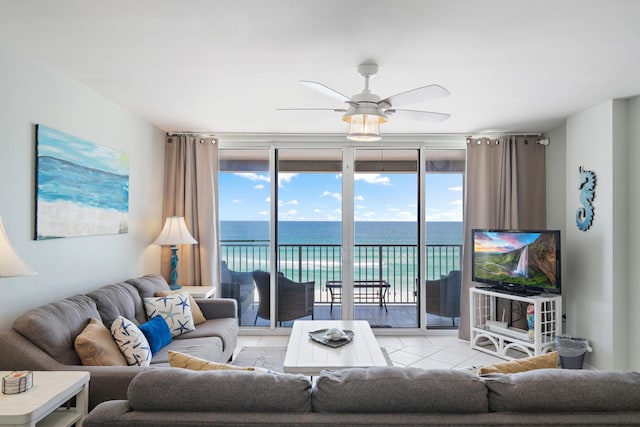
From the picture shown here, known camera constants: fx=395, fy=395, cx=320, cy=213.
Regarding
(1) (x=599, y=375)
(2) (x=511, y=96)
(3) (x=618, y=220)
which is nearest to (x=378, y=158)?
(2) (x=511, y=96)

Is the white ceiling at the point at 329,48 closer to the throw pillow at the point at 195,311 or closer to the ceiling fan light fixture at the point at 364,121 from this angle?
the ceiling fan light fixture at the point at 364,121

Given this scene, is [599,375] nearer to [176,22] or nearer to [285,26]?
[285,26]

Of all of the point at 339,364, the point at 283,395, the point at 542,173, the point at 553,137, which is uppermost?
the point at 553,137

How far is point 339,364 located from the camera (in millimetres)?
2682

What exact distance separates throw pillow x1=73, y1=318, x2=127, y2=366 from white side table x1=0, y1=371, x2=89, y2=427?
299mm

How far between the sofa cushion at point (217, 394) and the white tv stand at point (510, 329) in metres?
3.26

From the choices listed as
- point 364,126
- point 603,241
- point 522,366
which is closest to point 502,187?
point 603,241

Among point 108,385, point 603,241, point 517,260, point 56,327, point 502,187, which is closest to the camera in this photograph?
point 108,385

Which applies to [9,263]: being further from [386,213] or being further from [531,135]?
[531,135]

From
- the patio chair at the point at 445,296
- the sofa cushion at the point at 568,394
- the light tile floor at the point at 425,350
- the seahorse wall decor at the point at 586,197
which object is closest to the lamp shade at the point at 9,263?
the sofa cushion at the point at 568,394

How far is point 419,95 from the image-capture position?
2.37 m

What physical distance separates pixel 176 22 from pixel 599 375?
2465mm

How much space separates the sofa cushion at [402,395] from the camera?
4.56 ft

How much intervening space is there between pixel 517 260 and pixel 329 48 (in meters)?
3.08
